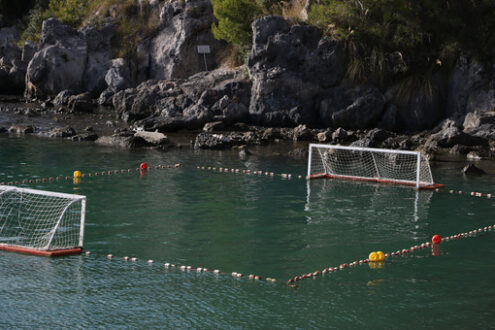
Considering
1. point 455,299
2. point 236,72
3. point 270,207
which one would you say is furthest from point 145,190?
point 236,72

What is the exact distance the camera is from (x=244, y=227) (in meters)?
16.6

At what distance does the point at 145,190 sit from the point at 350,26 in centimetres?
1837

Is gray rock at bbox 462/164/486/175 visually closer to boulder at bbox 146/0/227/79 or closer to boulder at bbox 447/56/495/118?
boulder at bbox 447/56/495/118

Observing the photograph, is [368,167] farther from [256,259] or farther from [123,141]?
[256,259]

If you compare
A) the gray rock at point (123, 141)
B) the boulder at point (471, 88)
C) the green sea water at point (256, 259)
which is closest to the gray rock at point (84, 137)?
the gray rock at point (123, 141)

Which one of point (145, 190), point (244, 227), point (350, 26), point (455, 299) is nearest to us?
point (455, 299)

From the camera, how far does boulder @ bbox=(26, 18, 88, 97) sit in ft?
148

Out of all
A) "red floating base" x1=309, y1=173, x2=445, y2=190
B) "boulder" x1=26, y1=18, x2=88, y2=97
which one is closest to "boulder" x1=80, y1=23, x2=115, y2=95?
"boulder" x1=26, y1=18, x2=88, y2=97

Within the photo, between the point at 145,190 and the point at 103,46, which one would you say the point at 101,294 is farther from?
the point at 103,46

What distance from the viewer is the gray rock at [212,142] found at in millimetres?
29688

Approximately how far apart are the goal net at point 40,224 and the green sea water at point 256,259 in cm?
36

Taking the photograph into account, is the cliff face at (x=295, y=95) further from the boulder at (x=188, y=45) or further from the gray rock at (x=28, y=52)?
the gray rock at (x=28, y=52)

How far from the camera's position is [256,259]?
549 inches

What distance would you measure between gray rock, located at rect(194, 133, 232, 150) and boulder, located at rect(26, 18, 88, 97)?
1831cm
